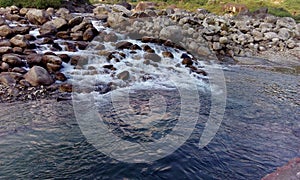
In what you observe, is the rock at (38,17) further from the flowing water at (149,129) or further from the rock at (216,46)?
A: the rock at (216,46)

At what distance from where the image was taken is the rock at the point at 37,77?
7.97 m

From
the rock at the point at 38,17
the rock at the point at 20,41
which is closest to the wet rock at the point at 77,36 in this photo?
the rock at the point at 38,17

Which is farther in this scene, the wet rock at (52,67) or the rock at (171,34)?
the rock at (171,34)

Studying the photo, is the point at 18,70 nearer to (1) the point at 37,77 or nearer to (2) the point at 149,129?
(1) the point at 37,77

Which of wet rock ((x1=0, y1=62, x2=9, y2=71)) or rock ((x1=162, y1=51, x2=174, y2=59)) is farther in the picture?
rock ((x1=162, y1=51, x2=174, y2=59))

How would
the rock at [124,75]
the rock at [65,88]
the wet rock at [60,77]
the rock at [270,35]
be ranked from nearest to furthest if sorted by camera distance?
1. the rock at [65,88]
2. the wet rock at [60,77]
3. the rock at [124,75]
4. the rock at [270,35]

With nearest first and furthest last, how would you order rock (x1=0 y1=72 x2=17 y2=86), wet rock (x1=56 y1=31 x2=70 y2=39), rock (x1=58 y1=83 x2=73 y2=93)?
rock (x1=0 y1=72 x2=17 y2=86)
rock (x1=58 y1=83 x2=73 y2=93)
wet rock (x1=56 y1=31 x2=70 y2=39)

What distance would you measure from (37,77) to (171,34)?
8.12 metres

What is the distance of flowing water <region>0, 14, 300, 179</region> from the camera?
4.49 metres

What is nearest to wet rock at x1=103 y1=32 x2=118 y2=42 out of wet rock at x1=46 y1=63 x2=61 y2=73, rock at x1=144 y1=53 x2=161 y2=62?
rock at x1=144 y1=53 x2=161 y2=62

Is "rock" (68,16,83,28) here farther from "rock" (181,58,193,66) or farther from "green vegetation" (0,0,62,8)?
"green vegetation" (0,0,62,8)

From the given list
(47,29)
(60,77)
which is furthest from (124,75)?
(47,29)

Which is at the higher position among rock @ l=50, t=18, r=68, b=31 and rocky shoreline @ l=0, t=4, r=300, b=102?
rock @ l=50, t=18, r=68, b=31

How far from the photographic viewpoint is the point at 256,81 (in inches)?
432
